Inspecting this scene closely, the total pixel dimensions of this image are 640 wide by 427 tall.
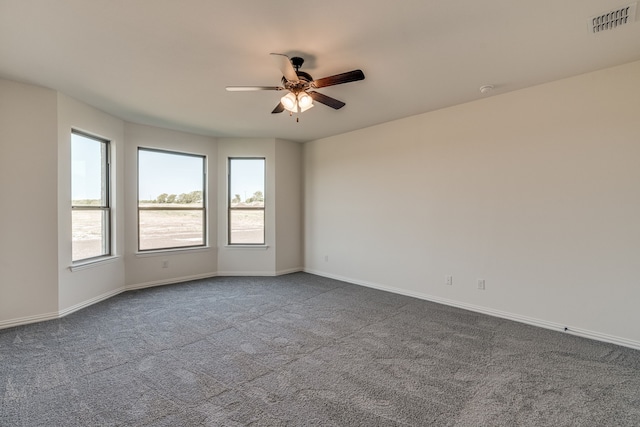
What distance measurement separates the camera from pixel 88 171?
423 cm

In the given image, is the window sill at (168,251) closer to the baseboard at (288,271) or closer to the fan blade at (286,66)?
the baseboard at (288,271)

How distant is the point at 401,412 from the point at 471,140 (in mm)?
3364

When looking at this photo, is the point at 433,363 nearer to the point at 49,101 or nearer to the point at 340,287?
the point at 340,287

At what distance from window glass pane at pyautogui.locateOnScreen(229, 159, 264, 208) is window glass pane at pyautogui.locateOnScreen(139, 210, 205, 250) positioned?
2.41 feet

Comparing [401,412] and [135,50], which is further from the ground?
[135,50]

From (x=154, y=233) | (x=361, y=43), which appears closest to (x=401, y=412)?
(x=361, y=43)

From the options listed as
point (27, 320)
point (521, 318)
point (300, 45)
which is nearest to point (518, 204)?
point (521, 318)

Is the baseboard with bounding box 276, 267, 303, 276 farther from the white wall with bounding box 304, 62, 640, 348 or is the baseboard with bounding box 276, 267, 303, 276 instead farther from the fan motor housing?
the fan motor housing

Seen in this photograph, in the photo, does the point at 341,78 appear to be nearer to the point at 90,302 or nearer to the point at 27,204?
the point at 27,204

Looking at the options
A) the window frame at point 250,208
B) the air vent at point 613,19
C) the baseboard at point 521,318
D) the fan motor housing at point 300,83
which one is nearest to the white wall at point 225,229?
the window frame at point 250,208

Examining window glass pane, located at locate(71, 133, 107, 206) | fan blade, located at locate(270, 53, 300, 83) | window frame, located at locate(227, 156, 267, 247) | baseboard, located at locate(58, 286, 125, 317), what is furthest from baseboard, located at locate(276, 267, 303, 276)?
fan blade, located at locate(270, 53, 300, 83)

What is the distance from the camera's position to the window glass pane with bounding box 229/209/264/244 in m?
5.89

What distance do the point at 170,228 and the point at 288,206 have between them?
224 centimetres

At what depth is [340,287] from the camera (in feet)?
16.5
